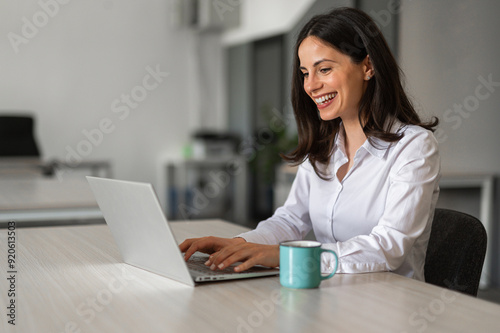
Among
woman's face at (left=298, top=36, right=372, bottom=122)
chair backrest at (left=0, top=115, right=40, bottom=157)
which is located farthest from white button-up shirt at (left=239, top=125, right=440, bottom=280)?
chair backrest at (left=0, top=115, right=40, bottom=157)

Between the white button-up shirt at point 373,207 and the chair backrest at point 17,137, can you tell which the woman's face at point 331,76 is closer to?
the white button-up shirt at point 373,207

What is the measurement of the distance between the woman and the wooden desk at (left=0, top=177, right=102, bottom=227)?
3.17 ft

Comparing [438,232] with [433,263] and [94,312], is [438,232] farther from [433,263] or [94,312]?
[94,312]

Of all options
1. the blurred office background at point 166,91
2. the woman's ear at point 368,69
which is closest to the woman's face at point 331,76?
the woman's ear at point 368,69

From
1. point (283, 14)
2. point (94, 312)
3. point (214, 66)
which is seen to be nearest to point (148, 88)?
point (214, 66)

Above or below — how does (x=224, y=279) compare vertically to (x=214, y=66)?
below

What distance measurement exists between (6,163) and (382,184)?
3.83 m

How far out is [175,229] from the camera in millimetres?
1757

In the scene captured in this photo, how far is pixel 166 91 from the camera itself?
6516mm

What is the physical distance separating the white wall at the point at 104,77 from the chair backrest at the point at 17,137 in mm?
684

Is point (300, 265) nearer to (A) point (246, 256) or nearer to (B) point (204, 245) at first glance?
(A) point (246, 256)

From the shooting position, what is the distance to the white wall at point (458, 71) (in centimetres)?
347

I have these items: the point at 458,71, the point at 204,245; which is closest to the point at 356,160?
the point at 204,245

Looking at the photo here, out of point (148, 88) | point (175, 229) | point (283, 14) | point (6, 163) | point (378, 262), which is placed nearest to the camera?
point (378, 262)
